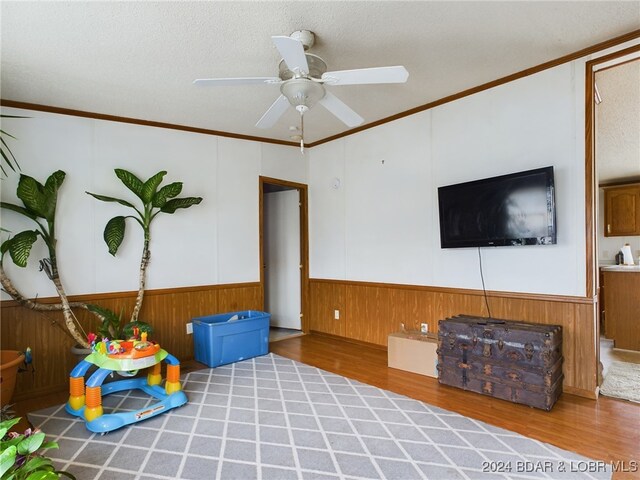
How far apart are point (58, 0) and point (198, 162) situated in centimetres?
227

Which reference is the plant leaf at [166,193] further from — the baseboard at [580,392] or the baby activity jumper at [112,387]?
the baseboard at [580,392]

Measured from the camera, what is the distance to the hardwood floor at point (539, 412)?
216cm

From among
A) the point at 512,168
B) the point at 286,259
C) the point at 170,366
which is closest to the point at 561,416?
the point at 512,168

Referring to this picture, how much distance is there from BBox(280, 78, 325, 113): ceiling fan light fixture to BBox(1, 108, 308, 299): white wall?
7.59 ft

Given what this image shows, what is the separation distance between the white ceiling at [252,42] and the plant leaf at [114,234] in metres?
1.12

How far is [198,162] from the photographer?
4.23m

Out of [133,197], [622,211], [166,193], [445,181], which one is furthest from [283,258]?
[622,211]

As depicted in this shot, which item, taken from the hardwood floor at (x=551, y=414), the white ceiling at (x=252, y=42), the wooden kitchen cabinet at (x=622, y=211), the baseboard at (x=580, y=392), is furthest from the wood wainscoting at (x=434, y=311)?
the wooden kitchen cabinet at (x=622, y=211)

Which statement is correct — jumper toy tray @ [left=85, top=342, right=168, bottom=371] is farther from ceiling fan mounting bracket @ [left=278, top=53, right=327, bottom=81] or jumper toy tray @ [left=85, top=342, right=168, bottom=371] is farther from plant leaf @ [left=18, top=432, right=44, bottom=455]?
ceiling fan mounting bracket @ [left=278, top=53, right=327, bottom=81]

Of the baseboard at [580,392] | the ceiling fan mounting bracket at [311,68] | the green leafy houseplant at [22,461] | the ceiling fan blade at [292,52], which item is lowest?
the baseboard at [580,392]

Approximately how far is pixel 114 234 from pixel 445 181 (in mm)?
3315

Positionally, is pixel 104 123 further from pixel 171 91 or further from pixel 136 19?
pixel 136 19

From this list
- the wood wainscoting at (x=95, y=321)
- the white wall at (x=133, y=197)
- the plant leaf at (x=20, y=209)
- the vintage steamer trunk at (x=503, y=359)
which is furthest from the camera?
the white wall at (x=133, y=197)

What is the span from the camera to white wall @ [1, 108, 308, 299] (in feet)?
10.8
